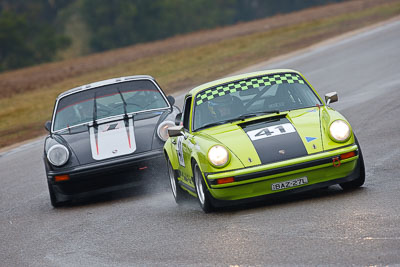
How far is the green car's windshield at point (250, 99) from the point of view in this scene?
829cm

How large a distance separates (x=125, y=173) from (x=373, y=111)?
561cm

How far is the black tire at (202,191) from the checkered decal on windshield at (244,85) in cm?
98

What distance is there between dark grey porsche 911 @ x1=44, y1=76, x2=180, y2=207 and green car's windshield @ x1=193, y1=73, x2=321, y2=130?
53.7 inches

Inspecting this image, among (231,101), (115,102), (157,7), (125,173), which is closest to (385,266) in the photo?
(231,101)

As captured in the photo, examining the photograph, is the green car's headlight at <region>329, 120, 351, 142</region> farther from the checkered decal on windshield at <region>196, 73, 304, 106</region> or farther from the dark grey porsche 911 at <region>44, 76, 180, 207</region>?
the dark grey porsche 911 at <region>44, 76, 180, 207</region>

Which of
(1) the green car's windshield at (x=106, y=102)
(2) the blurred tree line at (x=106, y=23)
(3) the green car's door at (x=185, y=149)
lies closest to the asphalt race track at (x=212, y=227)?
(3) the green car's door at (x=185, y=149)

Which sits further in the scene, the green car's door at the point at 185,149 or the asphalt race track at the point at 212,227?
the green car's door at the point at 185,149

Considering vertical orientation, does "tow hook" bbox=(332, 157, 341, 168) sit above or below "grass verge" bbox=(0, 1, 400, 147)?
above

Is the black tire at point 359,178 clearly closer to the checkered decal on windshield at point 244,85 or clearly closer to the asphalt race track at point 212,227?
the asphalt race track at point 212,227

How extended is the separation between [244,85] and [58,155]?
254 centimetres

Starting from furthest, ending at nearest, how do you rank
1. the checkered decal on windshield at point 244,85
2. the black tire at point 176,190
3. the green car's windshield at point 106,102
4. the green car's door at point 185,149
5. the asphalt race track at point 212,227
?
1. the green car's windshield at point 106,102
2. the black tire at point 176,190
3. the checkered decal on windshield at point 244,85
4. the green car's door at point 185,149
5. the asphalt race track at point 212,227

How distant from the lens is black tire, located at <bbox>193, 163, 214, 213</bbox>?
7.54 metres

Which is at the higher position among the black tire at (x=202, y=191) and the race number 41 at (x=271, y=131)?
the race number 41 at (x=271, y=131)

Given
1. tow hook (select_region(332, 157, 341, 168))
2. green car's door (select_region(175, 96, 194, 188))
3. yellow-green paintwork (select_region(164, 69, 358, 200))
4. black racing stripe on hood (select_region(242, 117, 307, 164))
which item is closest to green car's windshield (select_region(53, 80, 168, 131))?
green car's door (select_region(175, 96, 194, 188))
